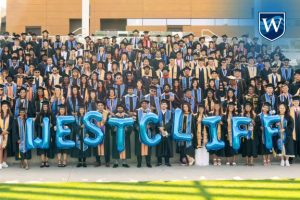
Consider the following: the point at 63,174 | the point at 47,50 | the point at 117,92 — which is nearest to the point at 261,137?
the point at 117,92

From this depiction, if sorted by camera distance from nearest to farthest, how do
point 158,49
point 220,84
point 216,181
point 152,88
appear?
point 216,181 → point 152,88 → point 220,84 → point 158,49

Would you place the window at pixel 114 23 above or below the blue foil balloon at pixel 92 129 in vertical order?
above

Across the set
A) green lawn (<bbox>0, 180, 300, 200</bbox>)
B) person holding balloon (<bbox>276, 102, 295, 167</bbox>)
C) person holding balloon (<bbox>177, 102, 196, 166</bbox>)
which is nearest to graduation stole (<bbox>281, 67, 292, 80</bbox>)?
person holding balloon (<bbox>276, 102, 295, 167</bbox>)

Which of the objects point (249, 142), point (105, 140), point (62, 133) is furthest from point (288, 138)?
point (62, 133)

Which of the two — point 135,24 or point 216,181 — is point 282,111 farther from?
point 135,24

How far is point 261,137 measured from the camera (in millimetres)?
10414

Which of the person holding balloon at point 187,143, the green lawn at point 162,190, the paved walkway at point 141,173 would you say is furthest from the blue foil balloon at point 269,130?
the green lawn at point 162,190

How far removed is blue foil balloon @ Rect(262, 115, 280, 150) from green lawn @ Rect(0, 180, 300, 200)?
1859 millimetres

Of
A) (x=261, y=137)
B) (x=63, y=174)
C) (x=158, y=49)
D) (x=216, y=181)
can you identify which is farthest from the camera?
(x=158, y=49)

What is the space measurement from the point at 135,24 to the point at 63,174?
81.3 feet

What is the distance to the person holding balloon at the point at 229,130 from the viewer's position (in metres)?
10.4

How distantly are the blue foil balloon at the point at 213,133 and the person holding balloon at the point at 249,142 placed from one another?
46cm

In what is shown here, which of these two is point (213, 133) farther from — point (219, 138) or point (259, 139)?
point (259, 139)

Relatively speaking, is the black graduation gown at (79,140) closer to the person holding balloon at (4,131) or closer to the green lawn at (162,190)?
the person holding balloon at (4,131)
